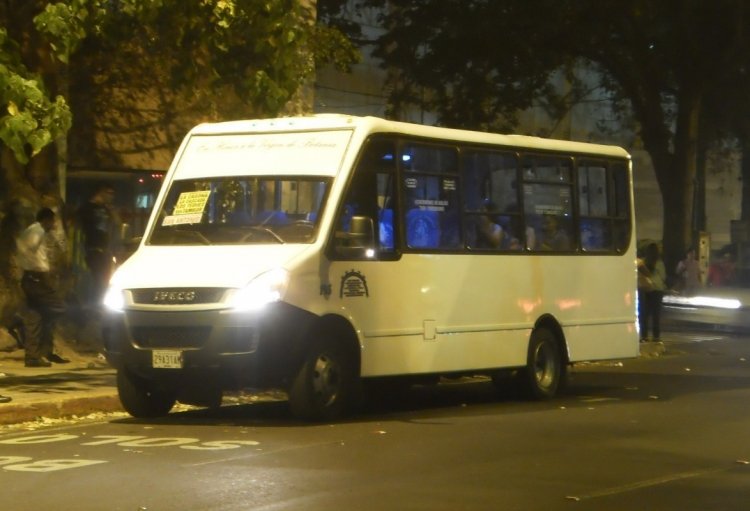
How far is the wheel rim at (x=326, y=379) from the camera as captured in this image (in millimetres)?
12625

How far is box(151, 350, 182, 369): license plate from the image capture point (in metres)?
12.2

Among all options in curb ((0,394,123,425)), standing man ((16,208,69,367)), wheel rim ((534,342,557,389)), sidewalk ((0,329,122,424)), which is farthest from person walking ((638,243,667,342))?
curb ((0,394,123,425))

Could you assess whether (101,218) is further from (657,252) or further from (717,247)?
(717,247)

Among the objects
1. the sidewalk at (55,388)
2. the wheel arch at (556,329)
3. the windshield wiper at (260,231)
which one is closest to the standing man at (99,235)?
the sidewalk at (55,388)

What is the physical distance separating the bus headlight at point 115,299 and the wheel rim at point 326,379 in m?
1.78

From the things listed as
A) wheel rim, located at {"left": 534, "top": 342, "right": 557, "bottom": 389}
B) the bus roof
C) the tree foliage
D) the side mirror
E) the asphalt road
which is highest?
the tree foliage

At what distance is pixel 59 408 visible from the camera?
13.6m

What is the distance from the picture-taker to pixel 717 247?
6556 cm

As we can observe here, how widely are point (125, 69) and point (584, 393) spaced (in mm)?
8520

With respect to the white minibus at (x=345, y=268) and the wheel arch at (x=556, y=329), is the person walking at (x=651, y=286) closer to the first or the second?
the white minibus at (x=345, y=268)

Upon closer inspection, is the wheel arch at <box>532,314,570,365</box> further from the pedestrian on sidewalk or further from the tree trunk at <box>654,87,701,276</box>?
the tree trunk at <box>654,87,701,276</box>

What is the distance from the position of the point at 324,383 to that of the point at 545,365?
3.79 metres

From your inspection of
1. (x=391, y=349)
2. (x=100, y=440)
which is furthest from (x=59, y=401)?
(x=391, y=349)

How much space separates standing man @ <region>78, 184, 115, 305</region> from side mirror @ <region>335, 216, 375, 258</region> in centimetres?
616
